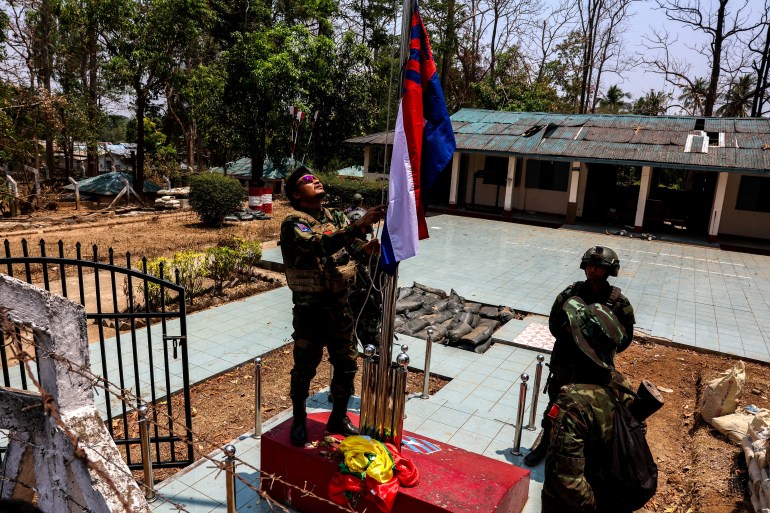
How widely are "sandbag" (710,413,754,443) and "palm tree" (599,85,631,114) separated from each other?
38911mm

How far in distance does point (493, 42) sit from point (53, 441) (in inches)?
1468

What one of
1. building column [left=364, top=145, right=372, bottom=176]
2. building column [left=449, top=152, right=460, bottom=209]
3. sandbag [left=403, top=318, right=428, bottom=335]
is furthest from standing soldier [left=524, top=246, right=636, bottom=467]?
building column [left=364, top=145, right=372, bottom=176]

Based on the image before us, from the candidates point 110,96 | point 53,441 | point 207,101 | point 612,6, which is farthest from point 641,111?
point 53,441

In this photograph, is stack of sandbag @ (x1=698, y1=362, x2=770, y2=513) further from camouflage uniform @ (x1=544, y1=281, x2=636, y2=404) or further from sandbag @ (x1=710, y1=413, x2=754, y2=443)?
camouflage uniform @ (x1=544, y1=281, x2=636, y2=404)

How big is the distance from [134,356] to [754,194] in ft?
66.4

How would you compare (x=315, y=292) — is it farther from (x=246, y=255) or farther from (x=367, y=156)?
(x=367, y=156)

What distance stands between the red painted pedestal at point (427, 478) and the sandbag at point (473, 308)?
14.9 ft

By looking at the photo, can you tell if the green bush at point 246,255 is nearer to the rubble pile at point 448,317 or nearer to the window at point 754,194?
the rubble pile at point 448,317

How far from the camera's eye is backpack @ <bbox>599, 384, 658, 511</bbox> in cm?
252

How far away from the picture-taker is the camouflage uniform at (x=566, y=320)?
11.9 ft

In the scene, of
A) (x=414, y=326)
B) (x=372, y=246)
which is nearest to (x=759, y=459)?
(x=372, y=246)

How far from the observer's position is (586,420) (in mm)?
2484

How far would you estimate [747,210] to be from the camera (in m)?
18.1

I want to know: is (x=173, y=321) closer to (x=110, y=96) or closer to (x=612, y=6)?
(x=110, y=96)
